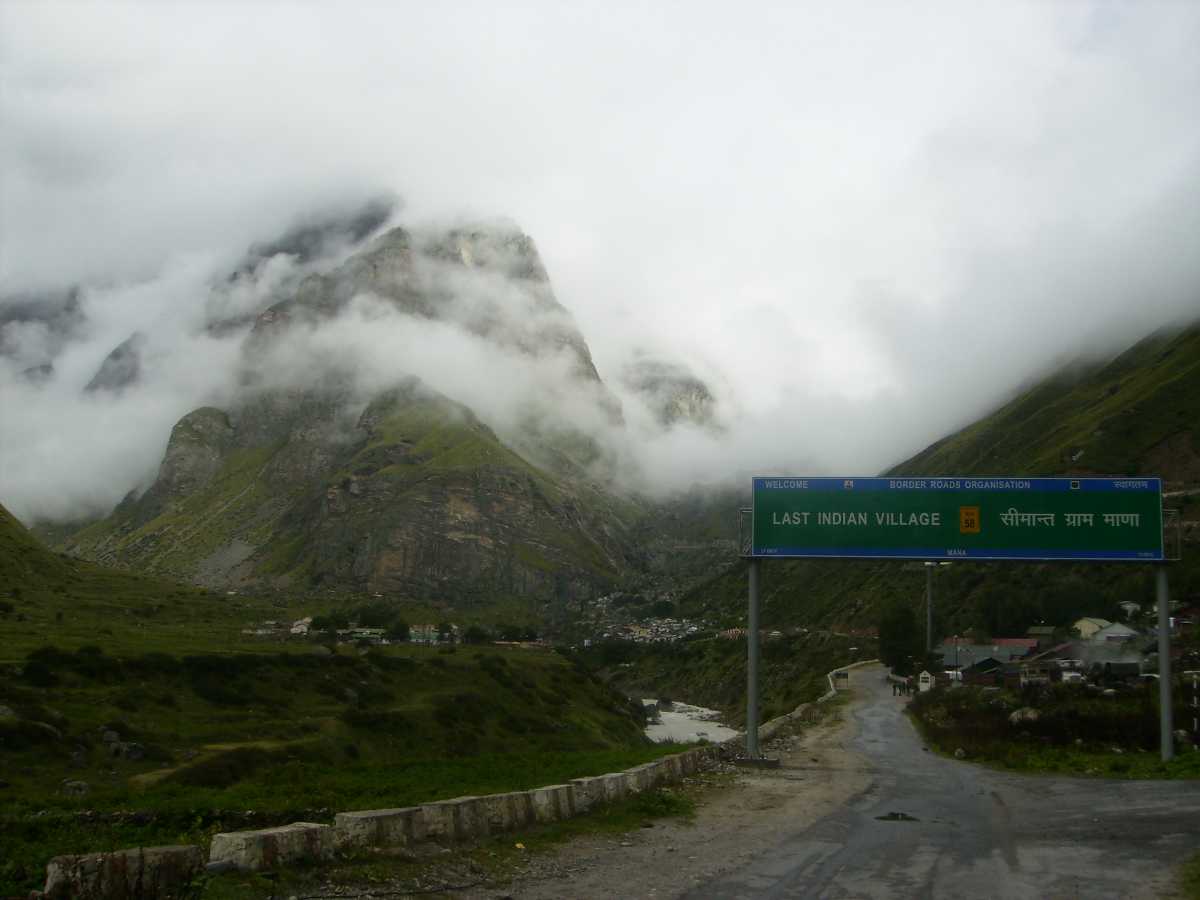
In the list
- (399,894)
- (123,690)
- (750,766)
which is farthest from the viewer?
(123,690)

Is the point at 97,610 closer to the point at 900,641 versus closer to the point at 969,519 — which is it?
the point at 900,641

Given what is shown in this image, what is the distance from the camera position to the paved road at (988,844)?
13.5 metres

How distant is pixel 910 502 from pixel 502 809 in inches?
777

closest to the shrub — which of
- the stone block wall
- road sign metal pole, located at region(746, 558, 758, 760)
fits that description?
road sign metal pole, located at region(746, 558, 758, 760)

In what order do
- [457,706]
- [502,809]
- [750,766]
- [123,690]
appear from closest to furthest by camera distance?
[502,809] → [750,766] → [123,690] → [457,706]

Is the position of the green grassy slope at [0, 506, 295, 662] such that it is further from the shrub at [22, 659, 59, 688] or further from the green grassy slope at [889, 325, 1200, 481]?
the green grassy slope at [889, 325, 1200, 481]

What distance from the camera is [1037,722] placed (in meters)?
35.1

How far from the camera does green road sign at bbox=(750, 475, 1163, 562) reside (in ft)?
101

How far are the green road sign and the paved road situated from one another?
→ 7445 millimetres

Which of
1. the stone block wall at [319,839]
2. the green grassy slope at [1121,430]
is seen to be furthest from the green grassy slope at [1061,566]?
the stone block wall at [319,839]

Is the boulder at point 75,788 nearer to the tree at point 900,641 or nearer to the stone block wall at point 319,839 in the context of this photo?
the stone block wall at point 319,839

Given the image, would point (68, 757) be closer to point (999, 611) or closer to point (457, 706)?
point (457, 706)

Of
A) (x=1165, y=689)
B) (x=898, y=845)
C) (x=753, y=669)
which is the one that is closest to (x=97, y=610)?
(x=753, y=669)

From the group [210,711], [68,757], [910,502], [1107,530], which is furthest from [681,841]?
[210,711]
